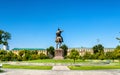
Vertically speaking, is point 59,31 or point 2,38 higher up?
point 59,31

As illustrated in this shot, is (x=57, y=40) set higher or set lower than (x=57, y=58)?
higher

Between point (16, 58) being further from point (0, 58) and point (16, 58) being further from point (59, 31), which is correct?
point (59, 31)

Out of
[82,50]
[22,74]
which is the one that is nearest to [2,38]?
[22,74]

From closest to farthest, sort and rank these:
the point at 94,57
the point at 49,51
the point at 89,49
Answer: the point at 94,57
the point at 49,51
the point at 89,49

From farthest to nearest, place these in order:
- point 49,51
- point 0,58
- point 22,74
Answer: point 49,51 < point 0,58 < point 22,74

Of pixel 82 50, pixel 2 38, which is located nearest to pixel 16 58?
pixel 2 38

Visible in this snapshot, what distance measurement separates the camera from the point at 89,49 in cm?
19088

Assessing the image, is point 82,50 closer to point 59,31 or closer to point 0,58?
point 0,58

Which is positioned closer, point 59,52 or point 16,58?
point 59,52

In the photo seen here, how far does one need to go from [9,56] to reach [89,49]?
3762 inches

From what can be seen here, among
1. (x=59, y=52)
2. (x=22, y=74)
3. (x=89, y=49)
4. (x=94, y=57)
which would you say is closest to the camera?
(x=22, y=74)

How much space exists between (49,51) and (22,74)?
405ft

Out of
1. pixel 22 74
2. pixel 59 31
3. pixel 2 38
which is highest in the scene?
pixel 59 31

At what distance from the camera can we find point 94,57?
119m
